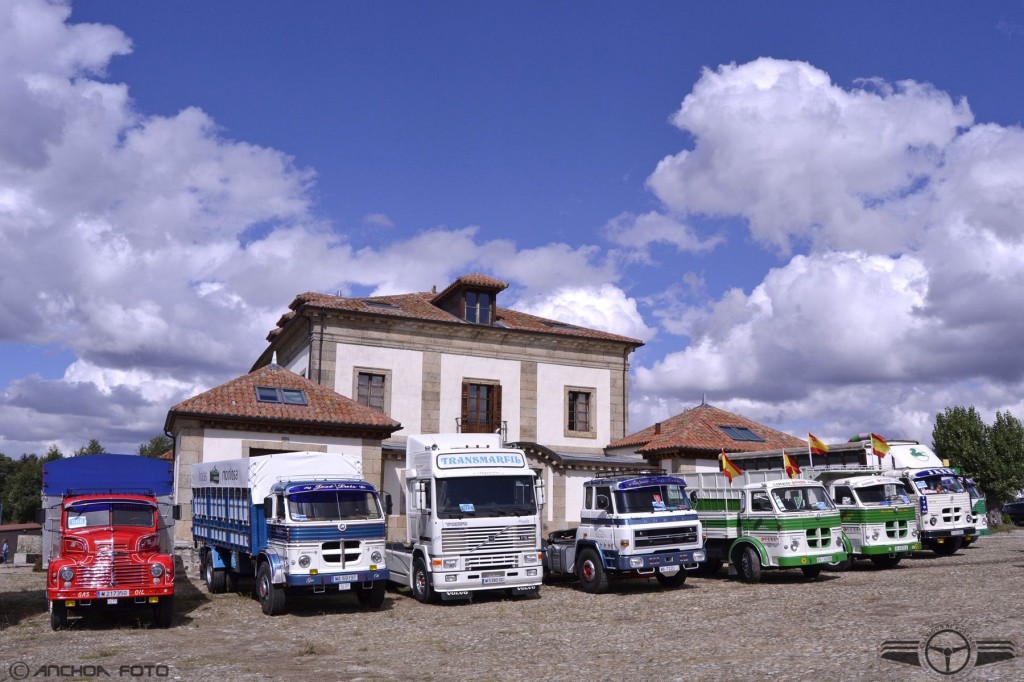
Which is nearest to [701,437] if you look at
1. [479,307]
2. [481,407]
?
[481,407]

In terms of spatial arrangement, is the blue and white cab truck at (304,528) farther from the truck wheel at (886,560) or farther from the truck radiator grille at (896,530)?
the truck wheel at (886,560)

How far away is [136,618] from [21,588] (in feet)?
27.9

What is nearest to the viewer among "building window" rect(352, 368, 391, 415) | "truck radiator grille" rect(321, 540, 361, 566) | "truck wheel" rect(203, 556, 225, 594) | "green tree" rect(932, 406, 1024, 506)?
"truck radiator grille" rect(321, 540, 361, 566)

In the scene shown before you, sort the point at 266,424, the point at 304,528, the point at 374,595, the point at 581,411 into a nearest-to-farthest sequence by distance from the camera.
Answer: the point at 304,528 < the point at 374,595 < the point at 266,424 < the point at 581,411

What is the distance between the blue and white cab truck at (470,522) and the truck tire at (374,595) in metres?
1.03

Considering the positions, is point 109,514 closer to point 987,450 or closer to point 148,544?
point 148,544

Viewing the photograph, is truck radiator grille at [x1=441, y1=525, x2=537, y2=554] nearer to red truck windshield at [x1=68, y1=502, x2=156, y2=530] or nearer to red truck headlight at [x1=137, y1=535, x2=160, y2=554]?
red truck headlight at [x1=137, y1=535, x2=160, y2=554]

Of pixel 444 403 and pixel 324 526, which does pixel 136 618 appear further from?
pixel 444 403

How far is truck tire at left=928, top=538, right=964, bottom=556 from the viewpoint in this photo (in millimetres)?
25094

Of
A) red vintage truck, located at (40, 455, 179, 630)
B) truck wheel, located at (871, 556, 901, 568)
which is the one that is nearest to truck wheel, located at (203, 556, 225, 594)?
red vintage truck, located at (40, 455, 179, 630)

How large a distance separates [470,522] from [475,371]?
17.3 m

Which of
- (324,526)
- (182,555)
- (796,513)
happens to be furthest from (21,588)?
(796,513)

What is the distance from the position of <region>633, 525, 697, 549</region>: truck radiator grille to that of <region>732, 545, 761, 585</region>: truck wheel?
6.35 ft

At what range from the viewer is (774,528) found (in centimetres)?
1994
